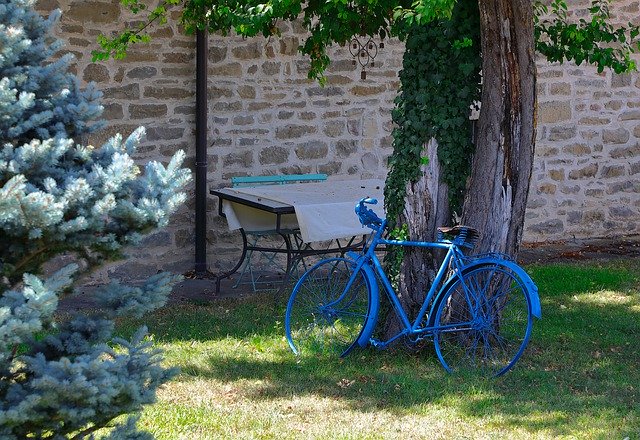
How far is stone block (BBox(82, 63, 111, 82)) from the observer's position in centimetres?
798

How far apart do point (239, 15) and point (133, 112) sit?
270 centimetres

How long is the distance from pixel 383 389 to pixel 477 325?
68cm

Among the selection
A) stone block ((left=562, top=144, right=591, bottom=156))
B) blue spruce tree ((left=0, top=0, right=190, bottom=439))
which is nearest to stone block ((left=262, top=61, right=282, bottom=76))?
stone block ((left=562, top=144, right=591, bottom=156))

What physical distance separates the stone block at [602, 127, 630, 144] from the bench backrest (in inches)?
140

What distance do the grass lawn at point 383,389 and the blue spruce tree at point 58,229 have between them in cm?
140

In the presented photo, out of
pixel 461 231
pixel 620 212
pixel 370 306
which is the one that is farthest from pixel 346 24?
pixel 620 212

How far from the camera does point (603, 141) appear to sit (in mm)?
10688

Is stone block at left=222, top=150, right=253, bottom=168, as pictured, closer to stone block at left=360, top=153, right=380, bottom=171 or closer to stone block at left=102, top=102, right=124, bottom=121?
stone block at left=102, top=102, right=124, bottom=121

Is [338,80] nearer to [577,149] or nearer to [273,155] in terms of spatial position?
[273,155]

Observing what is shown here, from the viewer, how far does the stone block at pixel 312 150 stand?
9.03 metres

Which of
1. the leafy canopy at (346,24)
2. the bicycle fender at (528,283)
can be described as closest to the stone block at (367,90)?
the leafy canopy at (346,24)

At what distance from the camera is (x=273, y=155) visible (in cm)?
888

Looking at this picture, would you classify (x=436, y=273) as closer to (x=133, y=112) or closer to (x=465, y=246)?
(x=465, y=246)

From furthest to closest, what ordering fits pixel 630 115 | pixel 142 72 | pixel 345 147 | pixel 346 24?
pixel 630 115 → pixel 345 147 → pixel 142 72 → pixel 346 24
